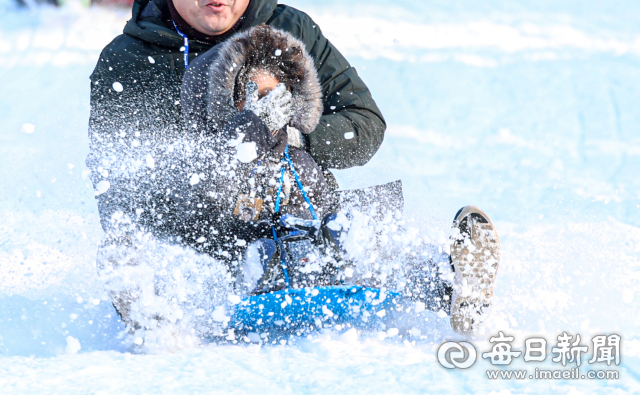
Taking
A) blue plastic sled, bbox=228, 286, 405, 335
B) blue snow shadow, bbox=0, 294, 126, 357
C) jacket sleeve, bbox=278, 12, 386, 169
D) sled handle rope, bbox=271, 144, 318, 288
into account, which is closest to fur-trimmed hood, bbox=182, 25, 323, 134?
sled handle rope, bbox=271, 144, 318, 288

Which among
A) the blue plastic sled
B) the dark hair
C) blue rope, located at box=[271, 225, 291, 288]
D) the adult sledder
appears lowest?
the blue plastic sled

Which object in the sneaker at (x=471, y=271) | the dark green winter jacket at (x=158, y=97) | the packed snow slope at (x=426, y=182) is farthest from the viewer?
the dark green winter jacket at (x=158, y=97)

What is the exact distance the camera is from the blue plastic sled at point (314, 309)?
1.56 meters

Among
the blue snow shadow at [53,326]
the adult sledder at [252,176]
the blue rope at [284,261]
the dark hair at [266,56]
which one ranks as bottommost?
A: the blue snow shadow at [53,326]

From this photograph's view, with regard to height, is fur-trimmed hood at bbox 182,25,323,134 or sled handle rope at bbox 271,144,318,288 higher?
fur-trimmed hood at bbox 182,25,323,134

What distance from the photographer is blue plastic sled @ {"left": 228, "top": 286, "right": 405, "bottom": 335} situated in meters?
1.56

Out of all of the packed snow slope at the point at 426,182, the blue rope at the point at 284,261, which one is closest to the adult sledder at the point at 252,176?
the blue rope at the point at 284,261

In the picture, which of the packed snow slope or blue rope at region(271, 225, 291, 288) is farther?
blue rope at region(271, 225, 291, 288)

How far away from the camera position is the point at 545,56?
4254mm

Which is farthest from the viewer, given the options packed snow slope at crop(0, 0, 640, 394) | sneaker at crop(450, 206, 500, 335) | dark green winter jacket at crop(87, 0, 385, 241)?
dark green winter jacket at crop(87, 0, 385, 241)

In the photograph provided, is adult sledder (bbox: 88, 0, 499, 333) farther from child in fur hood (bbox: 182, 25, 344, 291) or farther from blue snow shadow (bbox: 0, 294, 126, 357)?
blue snow shadow (bbox: 0, 294, 126, 357)

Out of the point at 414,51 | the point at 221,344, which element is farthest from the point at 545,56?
the point at 221,344

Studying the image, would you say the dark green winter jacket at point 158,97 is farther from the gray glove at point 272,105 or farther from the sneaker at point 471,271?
the sneaker at point 471,271

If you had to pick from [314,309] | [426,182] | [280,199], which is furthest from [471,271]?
[426,182]
